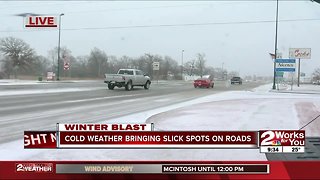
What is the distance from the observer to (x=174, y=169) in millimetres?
1978

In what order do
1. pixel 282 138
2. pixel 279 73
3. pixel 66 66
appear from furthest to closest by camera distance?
pixel 279 73 < pixel 66 66 < pixel 282 138

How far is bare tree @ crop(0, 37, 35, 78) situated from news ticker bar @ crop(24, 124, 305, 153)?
41cm

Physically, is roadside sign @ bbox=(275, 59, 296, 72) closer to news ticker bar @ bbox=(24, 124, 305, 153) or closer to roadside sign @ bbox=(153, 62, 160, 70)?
news ticker bar @ bbox=(24, 124, 305, 153)

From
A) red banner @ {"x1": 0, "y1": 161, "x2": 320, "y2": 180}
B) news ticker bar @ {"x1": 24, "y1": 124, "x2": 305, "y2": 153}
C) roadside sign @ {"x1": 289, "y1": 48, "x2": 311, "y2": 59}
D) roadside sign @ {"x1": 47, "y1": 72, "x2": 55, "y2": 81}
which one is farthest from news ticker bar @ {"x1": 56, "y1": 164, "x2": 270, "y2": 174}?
roadside sign @ {"x1": 289, "y1": 48, "x2": 311, "y2": 59}

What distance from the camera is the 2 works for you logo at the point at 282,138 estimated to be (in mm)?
2068

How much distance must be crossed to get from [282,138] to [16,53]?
156 centimetres

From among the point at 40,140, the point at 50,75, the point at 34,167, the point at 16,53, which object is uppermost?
the point at 16,53

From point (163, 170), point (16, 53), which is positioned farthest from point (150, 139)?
point (16, 53)

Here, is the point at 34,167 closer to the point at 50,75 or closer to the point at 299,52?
the point at 50,75

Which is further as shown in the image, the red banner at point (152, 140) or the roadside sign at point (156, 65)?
the roadside sign at point (156, 65)

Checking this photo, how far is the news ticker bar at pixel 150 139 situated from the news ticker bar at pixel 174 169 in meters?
0.11

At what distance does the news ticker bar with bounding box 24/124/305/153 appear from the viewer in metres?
2.05

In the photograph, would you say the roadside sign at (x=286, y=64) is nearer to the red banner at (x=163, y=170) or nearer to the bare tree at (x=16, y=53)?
the red banner at (x=163, y=170)

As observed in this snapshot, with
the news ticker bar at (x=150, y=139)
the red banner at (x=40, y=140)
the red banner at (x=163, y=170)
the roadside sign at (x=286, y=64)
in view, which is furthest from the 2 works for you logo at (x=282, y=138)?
the red banner at (x=40, y=140)
